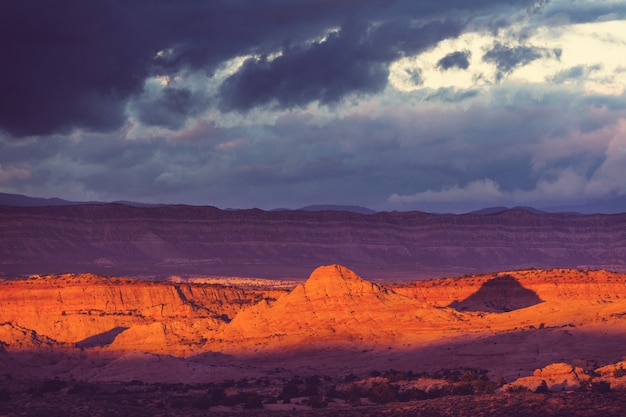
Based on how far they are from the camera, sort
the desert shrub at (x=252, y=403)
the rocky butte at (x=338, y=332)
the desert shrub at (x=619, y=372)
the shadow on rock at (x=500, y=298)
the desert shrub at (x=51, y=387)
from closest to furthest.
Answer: the desert shrub at (x=252, y=403) < the desert shrub at (x=619, y=372) < the desert shrub at (x=51, y=387) < the rocky butte at (x=338, y=332) < the shadow on rock at (x=500, y=298)

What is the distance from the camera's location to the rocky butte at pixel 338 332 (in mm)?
60000

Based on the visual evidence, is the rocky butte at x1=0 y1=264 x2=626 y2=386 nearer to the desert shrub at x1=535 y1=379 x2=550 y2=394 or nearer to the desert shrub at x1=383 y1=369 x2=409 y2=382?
the desert shrub at x1=535 y1=379 x2=550 y2=394

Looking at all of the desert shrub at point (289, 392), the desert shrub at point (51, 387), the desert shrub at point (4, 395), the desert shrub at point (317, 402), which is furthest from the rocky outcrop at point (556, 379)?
the desert shrub at point (51, 387)

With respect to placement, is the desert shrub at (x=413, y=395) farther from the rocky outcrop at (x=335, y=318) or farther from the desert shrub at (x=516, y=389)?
the rocky outcrop at (x=335, y=318)

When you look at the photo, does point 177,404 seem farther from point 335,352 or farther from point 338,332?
point 338,332

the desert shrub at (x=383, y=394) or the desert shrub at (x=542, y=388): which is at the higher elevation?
the desert shrub at (x=542, y=388)

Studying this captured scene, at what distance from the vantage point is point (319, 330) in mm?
69562

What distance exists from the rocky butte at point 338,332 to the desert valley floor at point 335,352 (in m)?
0.12

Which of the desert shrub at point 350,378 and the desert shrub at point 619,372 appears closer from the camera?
the desert shrub at point 619,372

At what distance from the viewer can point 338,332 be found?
68.9 metres

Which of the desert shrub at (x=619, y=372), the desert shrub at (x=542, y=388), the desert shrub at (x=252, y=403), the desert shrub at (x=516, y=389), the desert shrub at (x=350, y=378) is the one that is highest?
the desert shrub at (x=619, y=372)

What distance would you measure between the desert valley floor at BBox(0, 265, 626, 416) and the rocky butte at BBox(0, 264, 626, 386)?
0.12 metres

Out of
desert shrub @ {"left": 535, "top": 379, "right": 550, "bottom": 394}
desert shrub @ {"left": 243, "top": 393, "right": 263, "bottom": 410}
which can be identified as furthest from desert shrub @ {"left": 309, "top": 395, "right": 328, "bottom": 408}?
desert shrub @ {"left": 535, "top": 379, "right": 550, "bottom": 394}

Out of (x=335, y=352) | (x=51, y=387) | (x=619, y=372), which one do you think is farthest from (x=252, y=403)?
(x=335, y=352)
